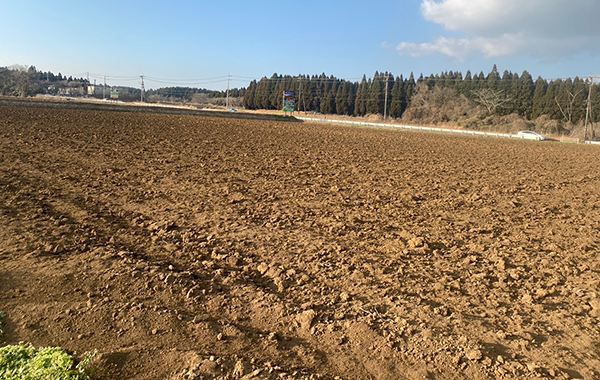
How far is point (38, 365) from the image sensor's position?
3131mm

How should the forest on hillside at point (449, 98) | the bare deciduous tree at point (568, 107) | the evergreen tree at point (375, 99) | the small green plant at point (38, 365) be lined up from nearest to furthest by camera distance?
the small green plant at point (38, 365)
the forest on hillside at point (449, 98)
the bare deciduous tree at point (568, 107)
the evergreen tree at point (375, 99)

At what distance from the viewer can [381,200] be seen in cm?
1030

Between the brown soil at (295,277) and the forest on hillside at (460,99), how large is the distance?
57.9 m

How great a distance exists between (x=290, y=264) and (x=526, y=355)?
314cm

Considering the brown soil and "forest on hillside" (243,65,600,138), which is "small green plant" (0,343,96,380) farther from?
"forest on hillside" (243,65,600,138)

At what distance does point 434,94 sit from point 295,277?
85808 mm

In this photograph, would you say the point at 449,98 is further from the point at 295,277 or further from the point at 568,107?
the point at 295,277

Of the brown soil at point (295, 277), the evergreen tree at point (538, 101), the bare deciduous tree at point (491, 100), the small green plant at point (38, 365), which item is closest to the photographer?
the small green plant at point (38, 365)

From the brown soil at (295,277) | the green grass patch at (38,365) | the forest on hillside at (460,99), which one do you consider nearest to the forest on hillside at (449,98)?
the forest on hillside at (460,99)

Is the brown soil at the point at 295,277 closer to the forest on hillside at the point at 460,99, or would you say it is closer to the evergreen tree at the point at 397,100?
the forest on hillside at the point at 460,99

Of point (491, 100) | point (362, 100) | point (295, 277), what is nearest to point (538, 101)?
point (491, 100)

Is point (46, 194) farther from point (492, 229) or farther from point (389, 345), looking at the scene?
point (492, 229)

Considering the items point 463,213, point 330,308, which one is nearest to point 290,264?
point 330,308

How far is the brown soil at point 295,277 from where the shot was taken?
3.82 m
